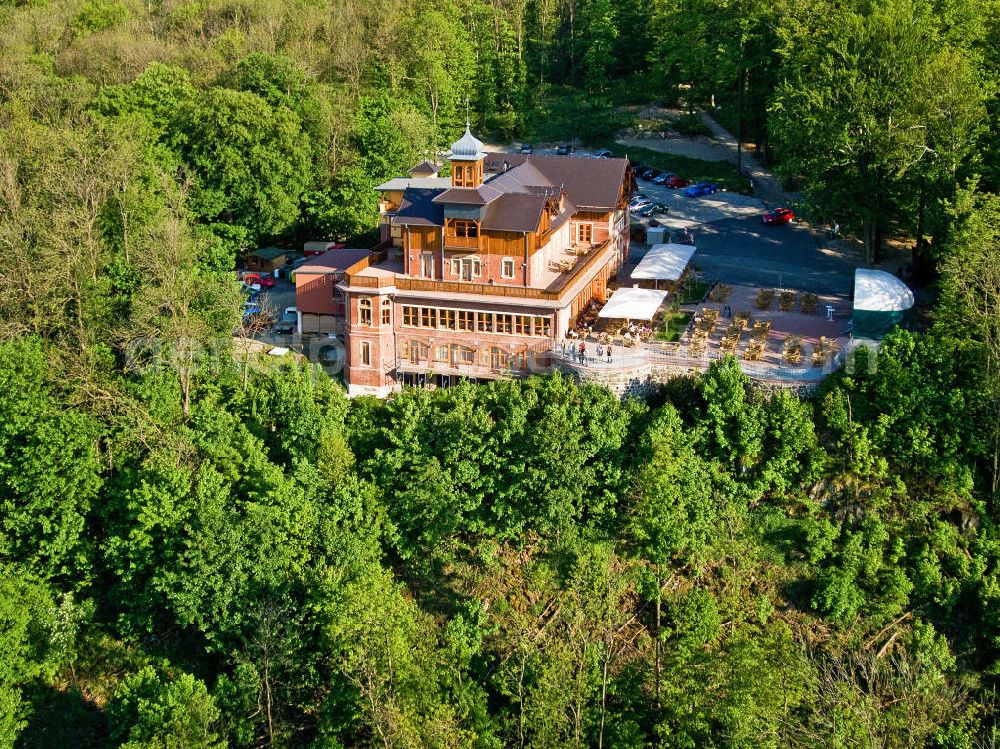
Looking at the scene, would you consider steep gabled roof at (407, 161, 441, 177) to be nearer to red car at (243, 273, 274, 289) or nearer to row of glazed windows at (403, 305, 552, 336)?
red car at (243, 273, 274, 289)

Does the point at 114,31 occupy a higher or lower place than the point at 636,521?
higher

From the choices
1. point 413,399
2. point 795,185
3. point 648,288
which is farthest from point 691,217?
point 413,399

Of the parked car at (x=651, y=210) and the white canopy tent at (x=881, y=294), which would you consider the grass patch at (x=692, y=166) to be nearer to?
the parked car at (x=651, y=210)

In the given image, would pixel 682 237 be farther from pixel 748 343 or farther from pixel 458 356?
pixel 458 356

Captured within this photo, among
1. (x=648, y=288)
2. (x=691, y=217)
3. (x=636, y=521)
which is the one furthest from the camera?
(x=691, y=217)

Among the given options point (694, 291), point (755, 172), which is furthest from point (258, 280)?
point (755, 172)

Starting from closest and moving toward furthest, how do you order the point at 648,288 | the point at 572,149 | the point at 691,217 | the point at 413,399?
the point at 413,399 → the point at 648,288 → the point at 691,217 → the point at 572,149

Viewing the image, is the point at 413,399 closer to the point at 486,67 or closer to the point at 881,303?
the point at 881,303
